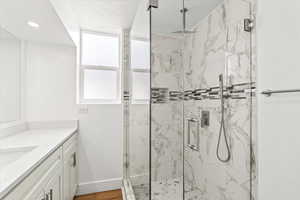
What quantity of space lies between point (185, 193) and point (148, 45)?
1.86 m

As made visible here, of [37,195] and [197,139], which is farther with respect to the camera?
[197,139]

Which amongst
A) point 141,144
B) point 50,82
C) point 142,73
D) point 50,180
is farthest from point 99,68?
point 50,180

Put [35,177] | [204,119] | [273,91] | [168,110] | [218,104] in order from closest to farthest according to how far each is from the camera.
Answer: [35,177] < [273,91] < [218,104] < [204,119] < [168,110]

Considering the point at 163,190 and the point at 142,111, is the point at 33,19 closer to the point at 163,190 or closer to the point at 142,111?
the point at 142,111

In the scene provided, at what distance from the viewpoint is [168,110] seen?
2.12 metres

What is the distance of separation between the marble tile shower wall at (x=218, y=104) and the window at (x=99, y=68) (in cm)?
107

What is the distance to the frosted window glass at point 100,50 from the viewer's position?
2434mm

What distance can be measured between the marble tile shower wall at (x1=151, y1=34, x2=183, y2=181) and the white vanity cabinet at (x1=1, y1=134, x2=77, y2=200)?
97 cm

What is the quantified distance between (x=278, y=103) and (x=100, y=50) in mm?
2282

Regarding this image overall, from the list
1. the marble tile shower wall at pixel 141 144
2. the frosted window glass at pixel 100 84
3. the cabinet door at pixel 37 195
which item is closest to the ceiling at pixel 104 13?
the frosted window glass at pixel 100 84

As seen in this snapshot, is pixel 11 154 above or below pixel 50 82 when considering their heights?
below

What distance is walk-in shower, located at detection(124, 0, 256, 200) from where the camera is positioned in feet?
4.80

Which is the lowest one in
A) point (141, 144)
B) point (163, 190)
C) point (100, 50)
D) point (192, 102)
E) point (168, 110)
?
point (163, 190)

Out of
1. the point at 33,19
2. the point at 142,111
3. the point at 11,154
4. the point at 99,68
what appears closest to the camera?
the point at 11,154
